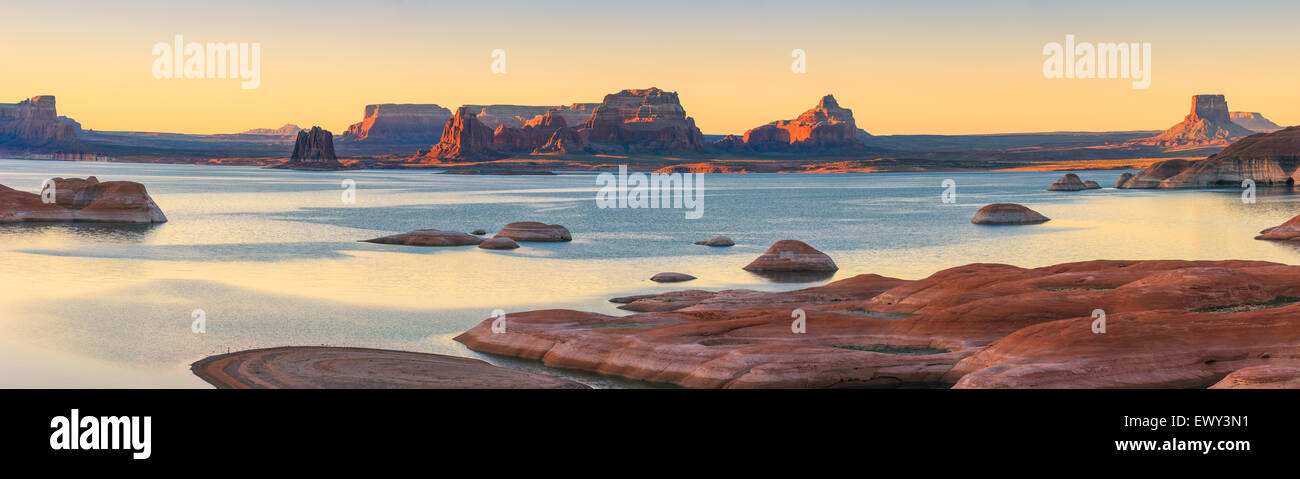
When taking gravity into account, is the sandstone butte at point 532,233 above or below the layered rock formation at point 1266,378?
above

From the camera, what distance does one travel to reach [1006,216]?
101625mm

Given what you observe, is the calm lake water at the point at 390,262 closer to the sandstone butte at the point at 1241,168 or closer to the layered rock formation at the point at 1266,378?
the layered rock formation at the point at 1266,378

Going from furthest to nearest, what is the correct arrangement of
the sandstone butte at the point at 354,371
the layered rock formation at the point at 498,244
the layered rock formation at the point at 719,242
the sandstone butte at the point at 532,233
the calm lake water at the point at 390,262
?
A: 1. the sandstone butte at the point at 532,233
2. the layered rock formation at the point at 719,242
3. the layered rock formation at the point at 498,244
4. the calm lake water at the point at 390,262
5. the sandstone butte at the point at 354,371

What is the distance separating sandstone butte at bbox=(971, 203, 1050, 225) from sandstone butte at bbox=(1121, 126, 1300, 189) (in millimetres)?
101222

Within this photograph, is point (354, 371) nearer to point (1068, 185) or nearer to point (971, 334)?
point (971, 334)

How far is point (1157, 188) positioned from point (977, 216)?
10387cm

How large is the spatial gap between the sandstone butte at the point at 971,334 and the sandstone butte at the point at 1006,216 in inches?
2407

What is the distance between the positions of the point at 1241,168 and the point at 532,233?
15397 centimetres

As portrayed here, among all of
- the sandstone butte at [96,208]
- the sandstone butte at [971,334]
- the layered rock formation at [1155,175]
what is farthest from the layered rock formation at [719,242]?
the layered rock formation at [1155,175]

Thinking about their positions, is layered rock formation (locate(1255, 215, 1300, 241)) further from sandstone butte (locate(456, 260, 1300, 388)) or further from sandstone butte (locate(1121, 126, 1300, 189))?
sandstone butte (locate(1121, 126, 1300, 189))

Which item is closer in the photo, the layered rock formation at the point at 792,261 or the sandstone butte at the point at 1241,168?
the layered rock formation at the point at 792,261

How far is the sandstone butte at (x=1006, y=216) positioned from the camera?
333 feet

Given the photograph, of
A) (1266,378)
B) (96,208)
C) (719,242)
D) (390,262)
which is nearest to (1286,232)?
(719,242)

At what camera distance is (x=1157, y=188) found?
629ft
